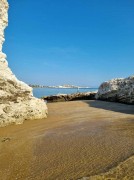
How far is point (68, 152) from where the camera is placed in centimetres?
333

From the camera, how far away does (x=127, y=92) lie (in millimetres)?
10773

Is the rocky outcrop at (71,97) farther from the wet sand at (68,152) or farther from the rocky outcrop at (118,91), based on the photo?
the wet sand at (68,152)

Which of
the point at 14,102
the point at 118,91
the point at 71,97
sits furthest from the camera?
the point at 71,97

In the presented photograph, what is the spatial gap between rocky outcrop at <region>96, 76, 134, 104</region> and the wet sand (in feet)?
18.6

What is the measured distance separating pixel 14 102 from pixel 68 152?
344 centimetres

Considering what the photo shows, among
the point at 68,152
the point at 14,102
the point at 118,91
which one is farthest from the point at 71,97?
the point at 68,152

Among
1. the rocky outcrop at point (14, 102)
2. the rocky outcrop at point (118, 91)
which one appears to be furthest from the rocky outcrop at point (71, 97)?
the rocky outcrop at point (14, 102)

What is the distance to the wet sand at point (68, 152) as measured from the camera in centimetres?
264

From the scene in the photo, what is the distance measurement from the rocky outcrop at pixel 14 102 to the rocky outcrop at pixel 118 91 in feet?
16.0

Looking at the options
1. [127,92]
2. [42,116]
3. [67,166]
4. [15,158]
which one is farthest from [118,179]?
[127,92]

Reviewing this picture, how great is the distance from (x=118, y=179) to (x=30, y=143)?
6.72 ft

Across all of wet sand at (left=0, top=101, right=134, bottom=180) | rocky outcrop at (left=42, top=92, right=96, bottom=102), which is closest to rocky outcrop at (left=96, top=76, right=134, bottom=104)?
rocky outcrop at (left=42, top=92, right=96, bottom=102)

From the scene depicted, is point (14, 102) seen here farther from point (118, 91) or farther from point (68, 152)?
point (118, 91)

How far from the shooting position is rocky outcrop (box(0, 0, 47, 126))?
6039 mm
